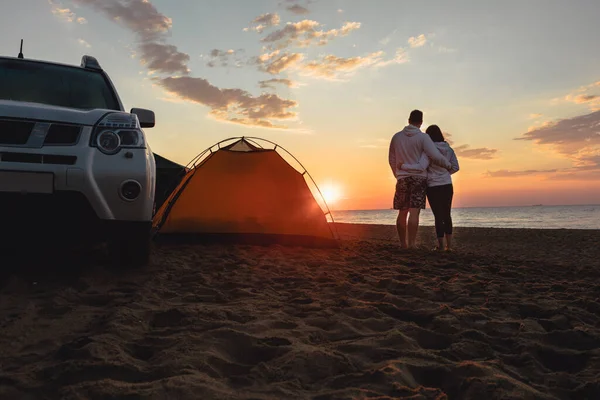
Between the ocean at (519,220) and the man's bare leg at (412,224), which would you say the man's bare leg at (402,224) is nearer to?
the man's bare leg at (412,224)

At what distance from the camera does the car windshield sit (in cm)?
419

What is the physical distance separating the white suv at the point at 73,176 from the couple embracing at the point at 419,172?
4333mm

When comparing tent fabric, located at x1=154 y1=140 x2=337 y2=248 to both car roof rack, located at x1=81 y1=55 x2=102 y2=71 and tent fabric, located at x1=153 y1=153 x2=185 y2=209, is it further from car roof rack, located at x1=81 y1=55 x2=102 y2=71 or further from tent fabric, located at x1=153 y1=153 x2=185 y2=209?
tent fabric, located at x1=153 y1=153 x2=185 y2=209

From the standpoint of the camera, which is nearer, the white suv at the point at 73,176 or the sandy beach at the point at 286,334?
the sandy beach at the point at 286,334

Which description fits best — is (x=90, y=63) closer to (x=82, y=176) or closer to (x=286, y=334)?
(x=82, y=176)

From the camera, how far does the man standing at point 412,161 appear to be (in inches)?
273

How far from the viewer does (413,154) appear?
6965 millimetres

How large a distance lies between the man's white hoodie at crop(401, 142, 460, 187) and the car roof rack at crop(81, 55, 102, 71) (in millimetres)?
4598

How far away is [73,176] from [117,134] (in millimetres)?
514

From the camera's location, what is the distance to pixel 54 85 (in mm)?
4402

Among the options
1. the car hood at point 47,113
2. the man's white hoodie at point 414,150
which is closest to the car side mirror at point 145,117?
the car hood at point 47,113

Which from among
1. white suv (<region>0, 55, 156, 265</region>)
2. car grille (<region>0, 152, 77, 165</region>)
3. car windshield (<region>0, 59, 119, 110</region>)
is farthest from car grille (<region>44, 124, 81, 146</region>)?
car windshield (<region>0, 59, 119, 110</region>)

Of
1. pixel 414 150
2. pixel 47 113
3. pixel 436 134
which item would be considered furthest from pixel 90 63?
pixel 436 134

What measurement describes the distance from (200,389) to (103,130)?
2.52 m
